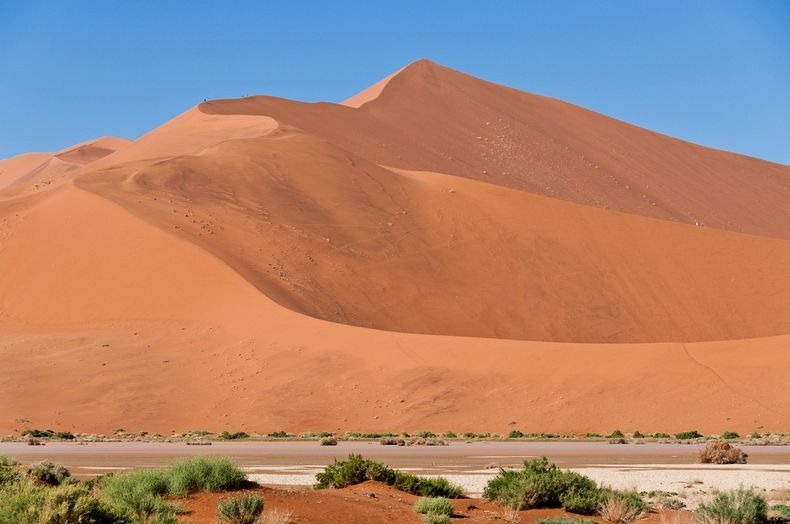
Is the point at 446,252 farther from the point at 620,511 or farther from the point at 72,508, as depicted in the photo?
the point at 72,508

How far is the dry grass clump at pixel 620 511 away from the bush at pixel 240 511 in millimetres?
4564

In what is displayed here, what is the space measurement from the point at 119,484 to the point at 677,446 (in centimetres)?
2015

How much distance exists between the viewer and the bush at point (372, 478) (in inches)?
636

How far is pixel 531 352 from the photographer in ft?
138

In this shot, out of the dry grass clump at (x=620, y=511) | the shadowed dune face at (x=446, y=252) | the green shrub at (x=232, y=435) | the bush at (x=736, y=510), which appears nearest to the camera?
the bush at (x=736, y=510)

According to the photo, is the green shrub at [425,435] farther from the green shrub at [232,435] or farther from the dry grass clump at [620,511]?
the dry grass clump at [620,511]

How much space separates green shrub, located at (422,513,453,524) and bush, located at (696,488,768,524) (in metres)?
2.83

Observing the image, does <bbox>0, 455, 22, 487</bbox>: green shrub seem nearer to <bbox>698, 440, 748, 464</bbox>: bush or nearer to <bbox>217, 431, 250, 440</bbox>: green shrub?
<bbox>698, 440, 748, 464</bbox>: bush

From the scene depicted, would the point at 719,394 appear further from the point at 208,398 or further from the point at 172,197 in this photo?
the point at 172,197

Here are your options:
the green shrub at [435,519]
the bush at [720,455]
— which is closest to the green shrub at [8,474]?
the green shrub at [435,519]

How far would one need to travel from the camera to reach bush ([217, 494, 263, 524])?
11641 mm

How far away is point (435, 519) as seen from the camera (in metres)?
12.8

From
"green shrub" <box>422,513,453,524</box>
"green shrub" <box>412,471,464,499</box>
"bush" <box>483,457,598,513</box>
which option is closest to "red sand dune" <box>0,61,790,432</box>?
"green shrub" <box>412,471,464,499</box>

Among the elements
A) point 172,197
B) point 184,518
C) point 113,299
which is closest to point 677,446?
point 184,518
